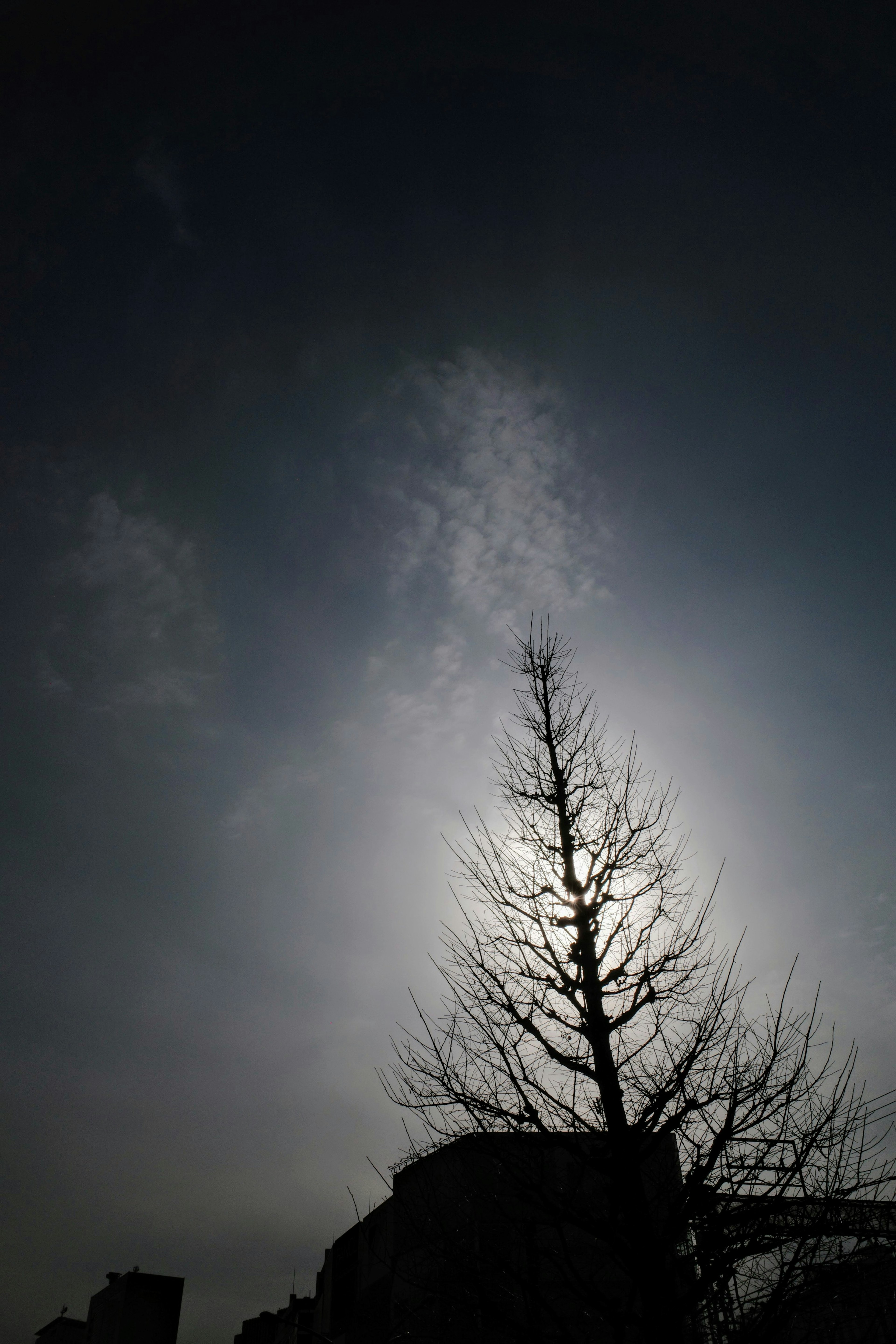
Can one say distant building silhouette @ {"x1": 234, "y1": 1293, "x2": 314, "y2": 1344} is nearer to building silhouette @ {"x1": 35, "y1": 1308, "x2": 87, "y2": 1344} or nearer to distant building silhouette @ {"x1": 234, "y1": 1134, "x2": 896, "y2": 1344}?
building silhouette @ {"x1": 35, "y1": 1308, "x2": 87, "y2": 1344}

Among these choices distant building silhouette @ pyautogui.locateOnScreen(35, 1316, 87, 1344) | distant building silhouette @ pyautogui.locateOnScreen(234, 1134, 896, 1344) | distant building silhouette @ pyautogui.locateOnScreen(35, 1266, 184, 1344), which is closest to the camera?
distant building silhouette @ pyautogui.locateOnScreen(234, 1134, 896, 1344)

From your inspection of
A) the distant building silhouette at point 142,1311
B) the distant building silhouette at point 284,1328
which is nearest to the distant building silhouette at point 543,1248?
the distant building silhouette at point 142,1311

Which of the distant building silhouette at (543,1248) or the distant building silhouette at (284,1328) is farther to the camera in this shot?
the distant building silhouette at (284,1328)

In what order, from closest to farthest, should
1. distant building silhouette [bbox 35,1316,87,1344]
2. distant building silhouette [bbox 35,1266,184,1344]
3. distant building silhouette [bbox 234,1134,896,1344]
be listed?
distant building silhouette [bbox 234,1134,896,1344]
distant building silhouette [bbox 35,1266,184,1344]
distant building silhouette [bbox 35,1316,87,1344]

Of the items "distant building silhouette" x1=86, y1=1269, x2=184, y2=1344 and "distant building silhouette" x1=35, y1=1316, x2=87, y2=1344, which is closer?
"distant building silhouette" x1=86, y1=1269, x2=184, y2=1344

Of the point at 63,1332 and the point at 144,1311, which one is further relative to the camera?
the point at 63,1332

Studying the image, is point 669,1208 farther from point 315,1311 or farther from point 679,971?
point 315,1311

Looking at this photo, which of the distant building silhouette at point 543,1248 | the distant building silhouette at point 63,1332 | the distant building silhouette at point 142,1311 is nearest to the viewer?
the distant building silhouette at point 543,1248

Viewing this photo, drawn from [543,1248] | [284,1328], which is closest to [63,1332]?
[284,1328]

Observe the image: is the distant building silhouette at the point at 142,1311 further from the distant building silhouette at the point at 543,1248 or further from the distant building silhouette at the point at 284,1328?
the distant building silhouette at the point at 543,1248

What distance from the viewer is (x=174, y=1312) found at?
35.3 m

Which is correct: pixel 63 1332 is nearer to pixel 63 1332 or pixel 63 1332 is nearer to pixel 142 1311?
pixel 63 1332

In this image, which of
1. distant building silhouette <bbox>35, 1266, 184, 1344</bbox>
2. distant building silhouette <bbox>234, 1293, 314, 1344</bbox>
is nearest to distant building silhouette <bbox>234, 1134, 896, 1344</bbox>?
distant building silhouette <bbox>35, 1266, 184, 1344</bbox>

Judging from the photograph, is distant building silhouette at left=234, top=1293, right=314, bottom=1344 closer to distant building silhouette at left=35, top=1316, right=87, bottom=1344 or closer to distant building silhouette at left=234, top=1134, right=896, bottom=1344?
distant building silhouette at left=35, top=1316, right=87, bottom=1344
